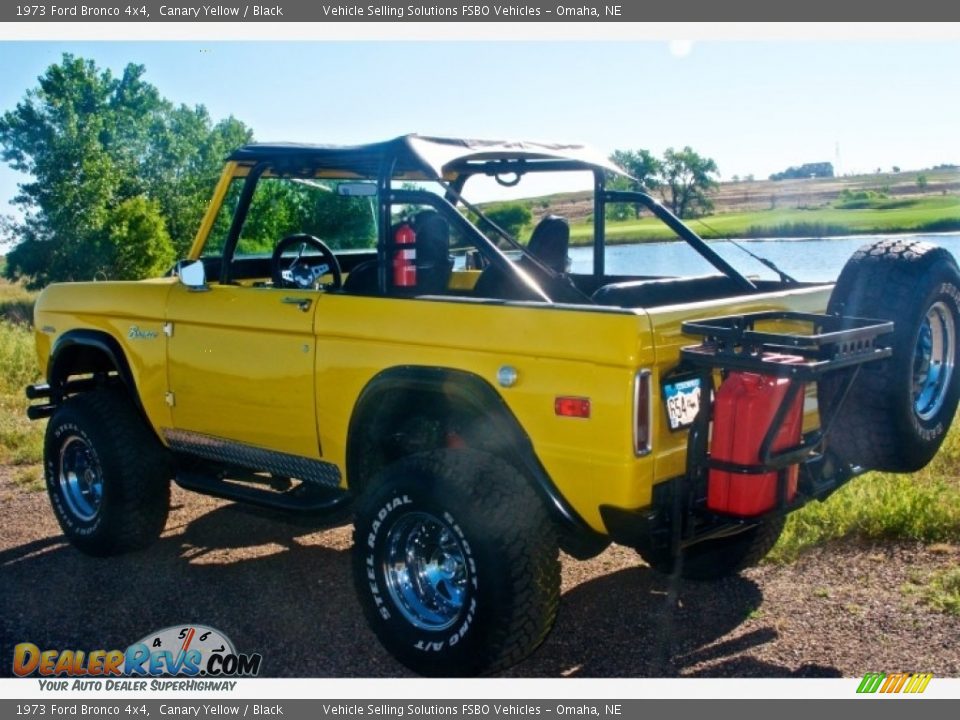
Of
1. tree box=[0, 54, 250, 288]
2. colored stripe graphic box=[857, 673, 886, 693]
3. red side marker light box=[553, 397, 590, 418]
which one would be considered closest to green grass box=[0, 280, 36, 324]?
tree box=[0, 54, 250, 288]

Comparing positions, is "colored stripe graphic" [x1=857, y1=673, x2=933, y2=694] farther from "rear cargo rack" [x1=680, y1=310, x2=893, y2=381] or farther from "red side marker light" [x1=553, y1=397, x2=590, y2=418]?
"red side marker light" [x1=553, y1=397, x2=590, y2=418]

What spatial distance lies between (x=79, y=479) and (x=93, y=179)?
23.7m

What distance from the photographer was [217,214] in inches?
215

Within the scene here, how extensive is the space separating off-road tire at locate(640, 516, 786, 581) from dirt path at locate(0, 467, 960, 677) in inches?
3.2

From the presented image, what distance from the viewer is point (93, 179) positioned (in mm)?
27406

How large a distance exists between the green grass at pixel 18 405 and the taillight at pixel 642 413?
5191 millimetres

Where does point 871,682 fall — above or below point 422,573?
below

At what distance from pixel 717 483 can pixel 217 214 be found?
3.11 m

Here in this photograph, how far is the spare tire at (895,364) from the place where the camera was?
13.1ft

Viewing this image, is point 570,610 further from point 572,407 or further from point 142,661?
point 142,661

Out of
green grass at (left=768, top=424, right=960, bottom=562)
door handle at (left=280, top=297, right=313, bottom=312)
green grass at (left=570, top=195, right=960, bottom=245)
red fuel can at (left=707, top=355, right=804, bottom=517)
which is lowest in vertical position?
green grass at (left=768, top=424, right=960, bottom=562)

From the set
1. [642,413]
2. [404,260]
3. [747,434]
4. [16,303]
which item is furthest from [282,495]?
[16,303]

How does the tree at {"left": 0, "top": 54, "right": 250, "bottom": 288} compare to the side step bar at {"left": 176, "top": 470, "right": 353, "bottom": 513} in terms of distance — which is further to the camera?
the tree at {"left": 0, "top": 54, "right": 250, "bottom": 288}

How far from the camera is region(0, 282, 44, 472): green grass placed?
8.02 metres
